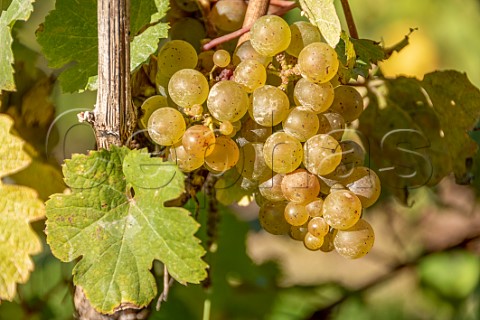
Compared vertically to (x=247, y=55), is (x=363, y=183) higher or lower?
lower

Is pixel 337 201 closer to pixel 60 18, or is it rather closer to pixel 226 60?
pixel 226 60

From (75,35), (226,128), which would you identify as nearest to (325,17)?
(226,128)

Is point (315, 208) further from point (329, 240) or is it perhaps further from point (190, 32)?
point (190, 32)

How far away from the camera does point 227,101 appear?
76 centimetres

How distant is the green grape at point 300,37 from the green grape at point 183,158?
0.16 meters

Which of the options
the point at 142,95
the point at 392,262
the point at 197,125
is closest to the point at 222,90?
the point at 197,125

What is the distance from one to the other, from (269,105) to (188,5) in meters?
0.25

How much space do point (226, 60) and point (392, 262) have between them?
985mm

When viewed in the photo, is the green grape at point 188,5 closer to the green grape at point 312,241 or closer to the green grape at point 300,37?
the green grape at point 300,37

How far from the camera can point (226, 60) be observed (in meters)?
0.80

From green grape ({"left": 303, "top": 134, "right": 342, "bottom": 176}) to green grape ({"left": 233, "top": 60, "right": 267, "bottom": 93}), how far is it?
0.08 meters

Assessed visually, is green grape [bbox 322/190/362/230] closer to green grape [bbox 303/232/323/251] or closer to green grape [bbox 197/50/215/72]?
green grape [bbox 303/232/323/251]

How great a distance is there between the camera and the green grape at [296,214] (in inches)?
31.7

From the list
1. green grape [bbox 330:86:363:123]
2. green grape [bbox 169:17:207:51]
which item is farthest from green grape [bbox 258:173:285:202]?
green grape [bbox 169:17:207:51]
